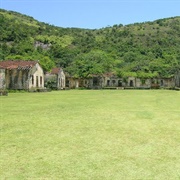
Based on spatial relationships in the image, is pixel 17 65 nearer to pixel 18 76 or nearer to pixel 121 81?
pixel 18 76

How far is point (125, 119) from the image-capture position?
1105 centimetres

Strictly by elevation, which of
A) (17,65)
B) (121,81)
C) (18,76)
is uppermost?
(17,65)

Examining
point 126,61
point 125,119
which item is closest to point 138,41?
point 126,61

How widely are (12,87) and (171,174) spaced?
36.3m

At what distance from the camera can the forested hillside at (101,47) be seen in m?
68.2

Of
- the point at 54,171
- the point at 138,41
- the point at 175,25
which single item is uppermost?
the point at 175,25

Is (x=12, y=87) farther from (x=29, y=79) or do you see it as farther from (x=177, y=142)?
(x=177, y=142)

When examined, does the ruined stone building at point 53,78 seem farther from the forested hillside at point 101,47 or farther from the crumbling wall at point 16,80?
the crumbling wall at point 16,80

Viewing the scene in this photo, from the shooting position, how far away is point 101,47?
8875cm

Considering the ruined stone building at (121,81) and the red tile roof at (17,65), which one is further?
the ruined stone building at (121,81)

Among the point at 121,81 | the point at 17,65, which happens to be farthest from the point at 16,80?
the point at 121,81

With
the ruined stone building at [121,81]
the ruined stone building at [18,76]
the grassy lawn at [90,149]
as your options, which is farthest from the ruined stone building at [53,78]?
the grassy lawn at [90,149]

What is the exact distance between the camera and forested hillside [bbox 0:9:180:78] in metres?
68.2

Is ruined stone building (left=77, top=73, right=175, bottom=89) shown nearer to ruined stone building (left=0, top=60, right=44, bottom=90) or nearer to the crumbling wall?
ruined stone building (left=0, top=60, right=44, bottom=90)
